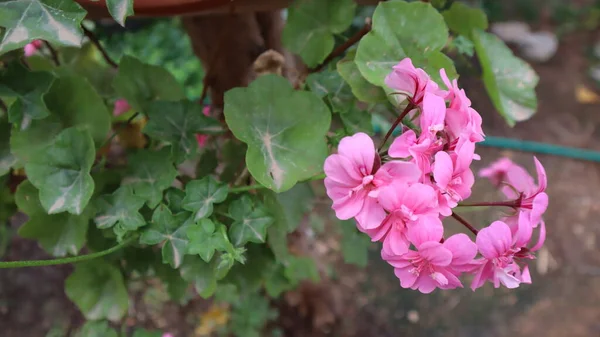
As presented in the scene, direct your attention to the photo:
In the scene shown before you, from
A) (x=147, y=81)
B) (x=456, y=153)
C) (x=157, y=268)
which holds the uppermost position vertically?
(x=456, y=153)

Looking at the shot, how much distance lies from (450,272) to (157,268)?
48 centimetres

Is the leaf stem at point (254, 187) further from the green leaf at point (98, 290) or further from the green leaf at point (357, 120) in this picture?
the green leaf at point (98, 290)

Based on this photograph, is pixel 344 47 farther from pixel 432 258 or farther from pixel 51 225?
pixel 51 225

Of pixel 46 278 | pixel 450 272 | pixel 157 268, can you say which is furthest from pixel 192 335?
pixel 450 272

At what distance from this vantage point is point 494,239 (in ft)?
1.66

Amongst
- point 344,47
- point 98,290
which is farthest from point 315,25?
point 98,290

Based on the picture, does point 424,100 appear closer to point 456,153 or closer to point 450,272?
point 456,153

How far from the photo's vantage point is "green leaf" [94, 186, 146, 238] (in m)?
0.64

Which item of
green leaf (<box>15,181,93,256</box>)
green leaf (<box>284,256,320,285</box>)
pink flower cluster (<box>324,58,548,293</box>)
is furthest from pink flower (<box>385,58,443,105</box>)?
green leaf (<box>284,256,320,285</box>)

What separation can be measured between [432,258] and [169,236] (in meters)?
0.31

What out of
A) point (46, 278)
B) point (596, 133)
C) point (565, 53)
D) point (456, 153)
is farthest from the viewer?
point (565, 53)

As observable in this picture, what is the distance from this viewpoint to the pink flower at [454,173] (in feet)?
1.56

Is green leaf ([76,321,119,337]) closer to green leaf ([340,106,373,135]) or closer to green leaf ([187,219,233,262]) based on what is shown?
green leaf ([187,219,233,262])

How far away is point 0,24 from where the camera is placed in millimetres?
516
